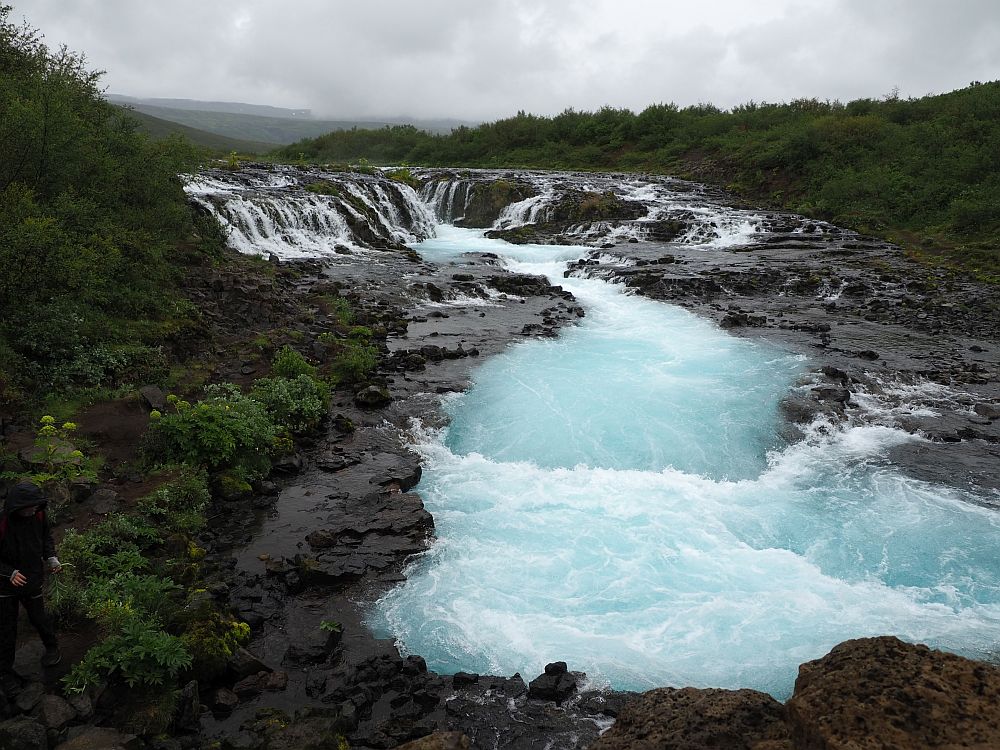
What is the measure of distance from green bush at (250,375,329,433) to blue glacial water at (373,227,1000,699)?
2.24m

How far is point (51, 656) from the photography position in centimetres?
599

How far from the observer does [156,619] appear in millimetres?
6625

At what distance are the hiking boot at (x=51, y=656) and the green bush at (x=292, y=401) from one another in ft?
19.8

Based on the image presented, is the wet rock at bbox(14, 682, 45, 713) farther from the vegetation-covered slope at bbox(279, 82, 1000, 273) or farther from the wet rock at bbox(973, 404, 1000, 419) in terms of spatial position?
the vegetation-covered slope at bbox(279, 82, 1000, 273)

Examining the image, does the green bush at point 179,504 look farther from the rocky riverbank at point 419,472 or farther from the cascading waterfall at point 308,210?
the cascading waterfall at point 308,210

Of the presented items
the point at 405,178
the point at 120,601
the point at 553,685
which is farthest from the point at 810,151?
the point at 120,601

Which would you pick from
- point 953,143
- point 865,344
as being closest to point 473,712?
point 865,344

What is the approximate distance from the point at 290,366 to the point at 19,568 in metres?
8.16

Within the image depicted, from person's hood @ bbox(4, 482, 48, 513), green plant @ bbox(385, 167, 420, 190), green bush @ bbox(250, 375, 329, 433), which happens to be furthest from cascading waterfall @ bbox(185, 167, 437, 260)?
person's hood @ bbox(4, 482, 48, 513)

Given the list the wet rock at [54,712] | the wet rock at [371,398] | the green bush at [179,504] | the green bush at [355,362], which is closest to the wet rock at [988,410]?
the wet rock at [371,398]

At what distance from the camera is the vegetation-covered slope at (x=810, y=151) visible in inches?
1309

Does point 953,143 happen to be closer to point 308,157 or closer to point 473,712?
point 473,712

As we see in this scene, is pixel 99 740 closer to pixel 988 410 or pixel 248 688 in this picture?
pixel 248 688

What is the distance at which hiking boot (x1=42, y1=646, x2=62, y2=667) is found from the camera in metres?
5.94
